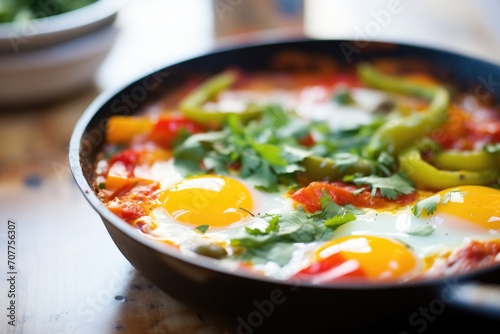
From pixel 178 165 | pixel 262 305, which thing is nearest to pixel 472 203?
pixel 262 305

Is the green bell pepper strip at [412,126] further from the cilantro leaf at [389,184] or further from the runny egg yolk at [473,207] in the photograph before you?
the runny egg yolk at [473,207]

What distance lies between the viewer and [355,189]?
7.57 ft

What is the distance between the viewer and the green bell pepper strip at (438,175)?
7.65 feet

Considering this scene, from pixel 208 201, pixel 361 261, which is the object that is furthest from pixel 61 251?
pixel 361 261

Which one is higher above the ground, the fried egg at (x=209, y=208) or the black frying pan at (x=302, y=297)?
the black frying pan at (x=302, y=297)

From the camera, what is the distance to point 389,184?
230cm

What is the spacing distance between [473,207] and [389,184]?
1.03 feet

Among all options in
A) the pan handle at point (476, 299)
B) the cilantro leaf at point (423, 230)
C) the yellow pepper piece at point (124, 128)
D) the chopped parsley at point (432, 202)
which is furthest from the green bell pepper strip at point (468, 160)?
the yellow pepper piece at point (124, 128)

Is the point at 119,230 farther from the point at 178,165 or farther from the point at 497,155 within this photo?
the point at 497,155

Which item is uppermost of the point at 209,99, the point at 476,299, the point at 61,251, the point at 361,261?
the point at 476,299

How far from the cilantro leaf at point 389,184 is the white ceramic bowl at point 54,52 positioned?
164 centimetres

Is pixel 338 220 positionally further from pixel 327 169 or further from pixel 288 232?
pixel 327 169

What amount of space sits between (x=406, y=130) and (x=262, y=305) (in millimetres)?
1211

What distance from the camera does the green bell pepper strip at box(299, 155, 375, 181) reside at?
240 cm
